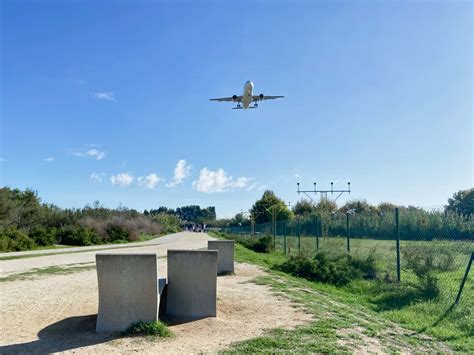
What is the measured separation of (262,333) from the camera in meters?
6.19

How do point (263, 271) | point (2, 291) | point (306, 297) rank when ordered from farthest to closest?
1. point (263, 271)
2. point (2, 291)
3. point (306, 297)

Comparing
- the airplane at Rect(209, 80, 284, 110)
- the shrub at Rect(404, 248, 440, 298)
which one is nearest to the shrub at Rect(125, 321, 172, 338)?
the shrub at Rect(404, 248, 440, 298)

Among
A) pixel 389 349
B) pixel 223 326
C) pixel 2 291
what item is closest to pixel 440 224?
pixel 389 349

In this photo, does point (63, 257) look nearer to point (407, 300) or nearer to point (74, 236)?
point (74, 236)

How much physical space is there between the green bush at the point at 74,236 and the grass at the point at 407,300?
82.7ft

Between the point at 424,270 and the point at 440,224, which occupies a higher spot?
the point at 440,224

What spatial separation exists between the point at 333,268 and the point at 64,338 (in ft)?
27.9

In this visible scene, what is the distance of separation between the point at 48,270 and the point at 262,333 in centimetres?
1096

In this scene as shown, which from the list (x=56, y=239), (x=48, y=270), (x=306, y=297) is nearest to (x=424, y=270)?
(x=306, y=297)

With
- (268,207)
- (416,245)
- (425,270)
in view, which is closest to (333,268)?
(416,245)

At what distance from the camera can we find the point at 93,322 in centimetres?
687

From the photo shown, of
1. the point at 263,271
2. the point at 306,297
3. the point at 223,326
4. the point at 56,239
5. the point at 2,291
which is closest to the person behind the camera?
the point at 223,326

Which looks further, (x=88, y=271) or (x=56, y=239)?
(x=56, y=239)

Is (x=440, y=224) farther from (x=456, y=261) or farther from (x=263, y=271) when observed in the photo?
(x=263, y=271)
